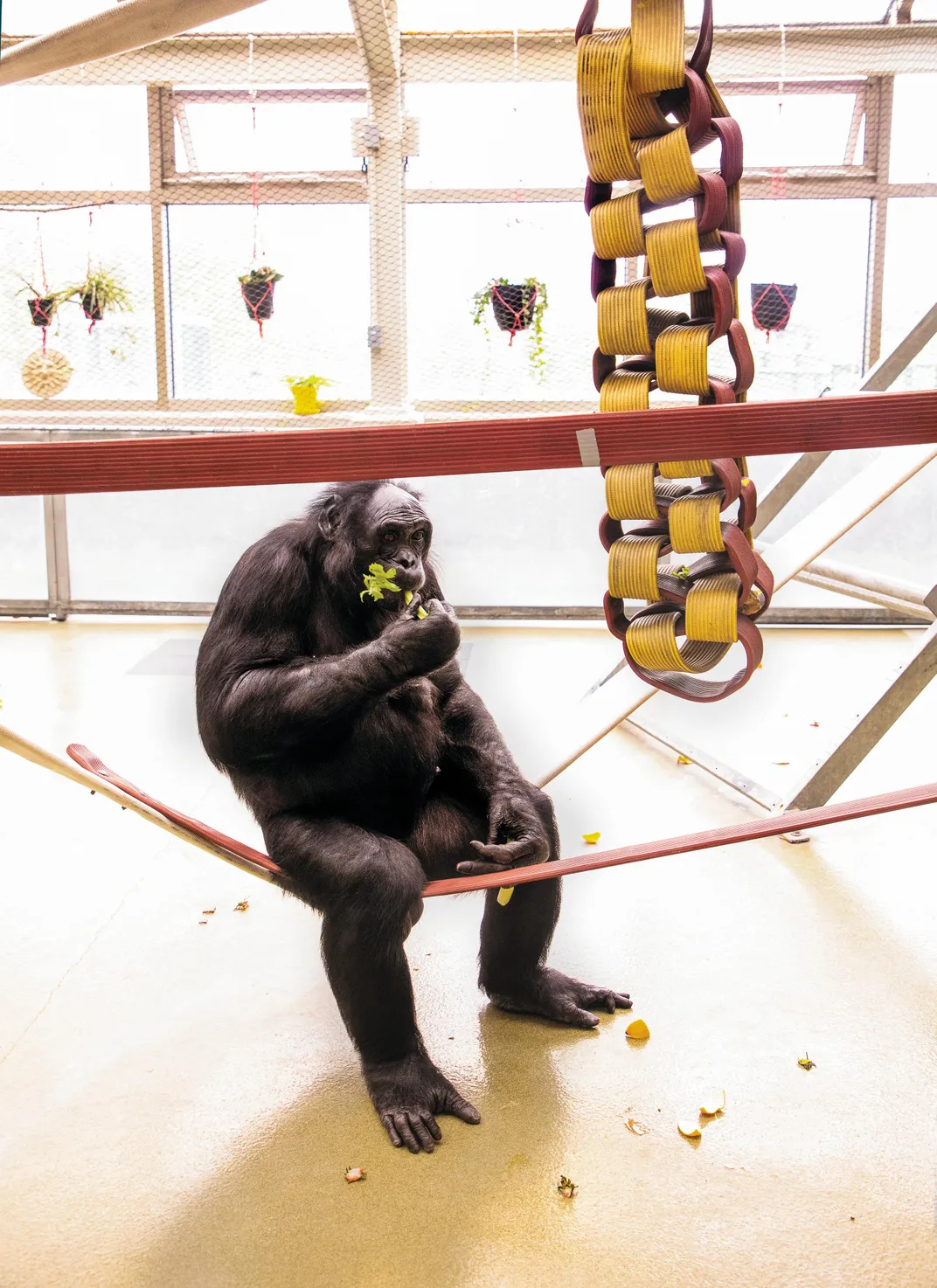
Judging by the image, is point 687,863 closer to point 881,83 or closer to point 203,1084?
point 203,1084

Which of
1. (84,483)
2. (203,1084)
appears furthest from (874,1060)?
(84,483)

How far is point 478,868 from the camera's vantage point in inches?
84.4

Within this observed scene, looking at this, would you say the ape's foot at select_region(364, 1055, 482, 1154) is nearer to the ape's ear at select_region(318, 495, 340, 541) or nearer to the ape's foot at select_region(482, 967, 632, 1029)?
the ape's foot at select_region(482, 967, 632, 1029)

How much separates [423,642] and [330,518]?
449mm

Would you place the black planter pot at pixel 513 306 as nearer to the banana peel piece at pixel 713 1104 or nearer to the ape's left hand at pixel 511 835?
the ape's left hand at pixel 511 835

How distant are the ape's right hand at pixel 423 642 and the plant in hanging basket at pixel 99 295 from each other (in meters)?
5.80

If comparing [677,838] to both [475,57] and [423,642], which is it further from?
[475,57]

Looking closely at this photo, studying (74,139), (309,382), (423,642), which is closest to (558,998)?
(423,642)

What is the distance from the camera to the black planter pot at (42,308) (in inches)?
276

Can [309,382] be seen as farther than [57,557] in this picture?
No

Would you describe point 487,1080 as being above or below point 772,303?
below

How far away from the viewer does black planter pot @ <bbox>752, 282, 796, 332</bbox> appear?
20.9 ft

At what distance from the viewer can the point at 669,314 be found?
2193 mm

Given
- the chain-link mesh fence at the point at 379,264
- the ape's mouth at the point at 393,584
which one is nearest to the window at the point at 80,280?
the chain-link mesh fence at the point at 379,264
